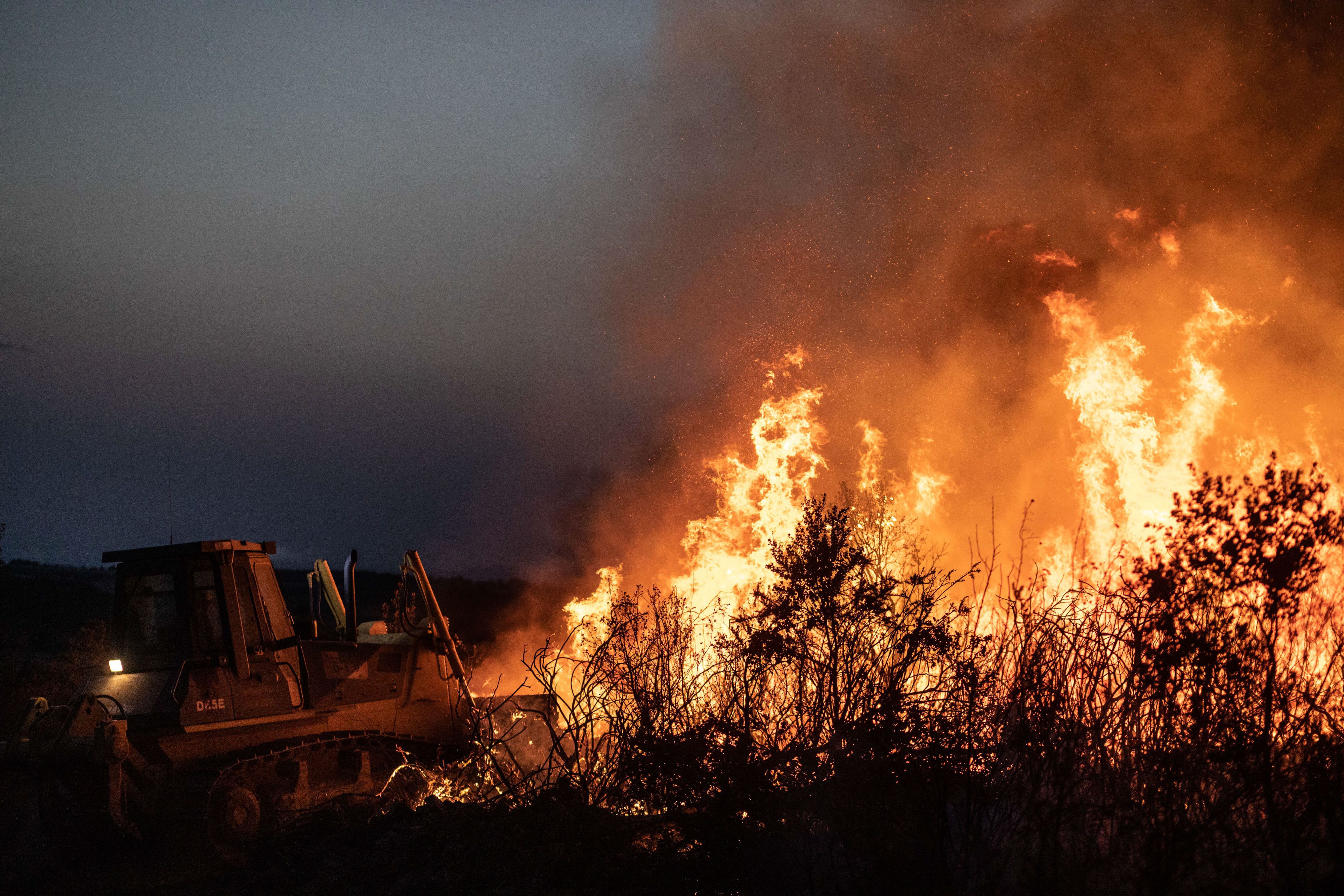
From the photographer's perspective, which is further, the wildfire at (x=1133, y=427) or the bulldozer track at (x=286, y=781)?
the wildfire at (x=1133, y=427)

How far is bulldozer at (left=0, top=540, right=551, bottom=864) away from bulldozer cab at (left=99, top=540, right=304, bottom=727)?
0.01m

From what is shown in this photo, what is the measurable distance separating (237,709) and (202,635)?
0.89 meters

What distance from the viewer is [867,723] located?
7039 millimetres

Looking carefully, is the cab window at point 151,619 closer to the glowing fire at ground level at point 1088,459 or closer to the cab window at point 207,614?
the cab window at point 207,614

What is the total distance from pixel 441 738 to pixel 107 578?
68926 mm

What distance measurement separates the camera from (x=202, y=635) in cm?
963

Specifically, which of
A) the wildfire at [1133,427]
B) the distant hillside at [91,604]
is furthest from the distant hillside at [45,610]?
the wildfire at [1133,427]

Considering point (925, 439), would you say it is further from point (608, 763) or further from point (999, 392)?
point (608, 763)

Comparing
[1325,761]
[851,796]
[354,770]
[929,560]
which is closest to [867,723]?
[851,796]

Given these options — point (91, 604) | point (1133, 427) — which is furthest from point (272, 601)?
point (91, 604)

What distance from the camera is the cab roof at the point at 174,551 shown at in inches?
383

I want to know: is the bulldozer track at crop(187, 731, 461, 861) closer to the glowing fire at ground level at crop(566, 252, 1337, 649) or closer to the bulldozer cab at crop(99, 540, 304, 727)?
the bulldozer cab at crop(99, 540, 304, 727)

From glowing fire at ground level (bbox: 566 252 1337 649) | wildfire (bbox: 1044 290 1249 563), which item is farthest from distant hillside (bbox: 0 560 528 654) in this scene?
wildfire (bbox: 1044 290 1249 563)

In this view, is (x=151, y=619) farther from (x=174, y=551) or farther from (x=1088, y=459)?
(x=1088, y=459)
